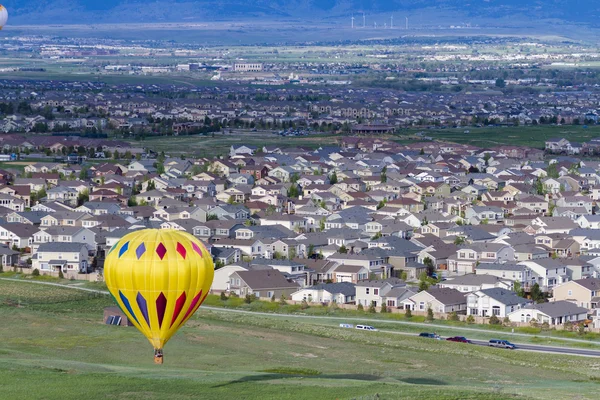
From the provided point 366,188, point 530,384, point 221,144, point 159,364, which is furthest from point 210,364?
point 221,144

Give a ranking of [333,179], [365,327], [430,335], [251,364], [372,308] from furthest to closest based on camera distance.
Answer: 1. [333,179]
2. [372,308]
3. [365,327]
4. [430,335]
5. [251,364]

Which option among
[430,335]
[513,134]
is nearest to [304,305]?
[430,335]

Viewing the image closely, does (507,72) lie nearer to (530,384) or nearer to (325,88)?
(325,88)

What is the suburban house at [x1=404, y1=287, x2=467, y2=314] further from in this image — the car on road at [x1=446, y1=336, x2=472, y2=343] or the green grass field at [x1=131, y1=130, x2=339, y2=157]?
the green grass field at [x1=131, y1=130, x2=339, y2=157]

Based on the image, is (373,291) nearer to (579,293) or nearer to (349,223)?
(579,293)

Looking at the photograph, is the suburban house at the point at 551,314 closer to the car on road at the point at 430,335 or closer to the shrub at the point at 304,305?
the car on road at the point at 430,335

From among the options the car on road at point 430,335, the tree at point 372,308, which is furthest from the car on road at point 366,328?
the tree at point 372,308
